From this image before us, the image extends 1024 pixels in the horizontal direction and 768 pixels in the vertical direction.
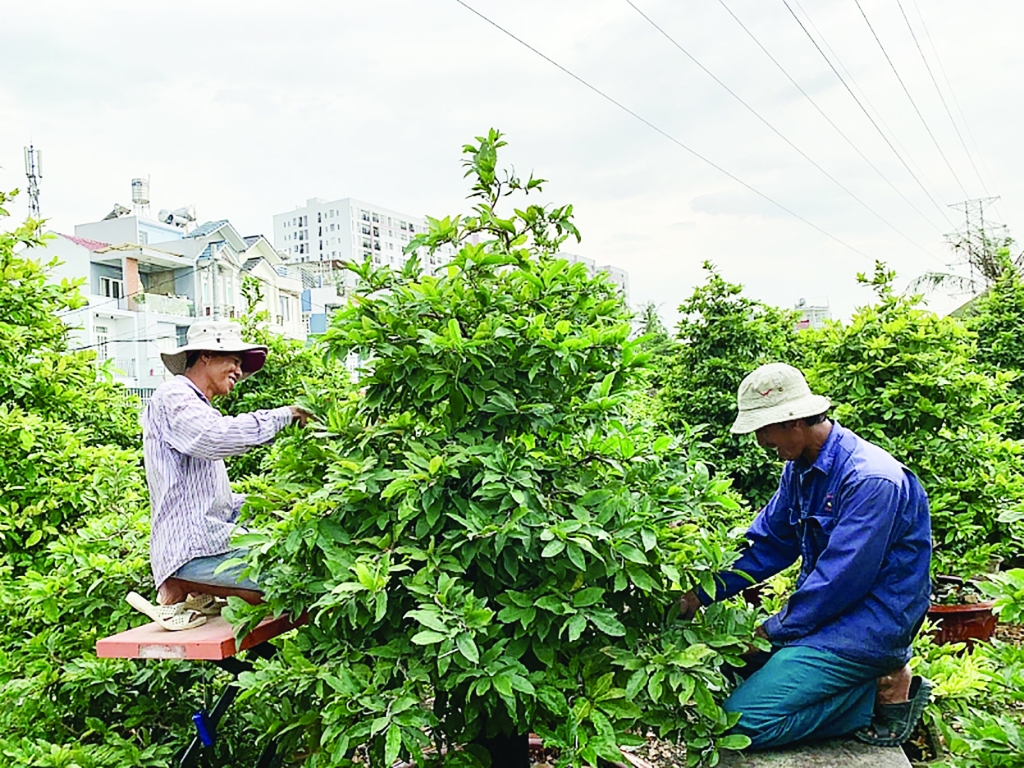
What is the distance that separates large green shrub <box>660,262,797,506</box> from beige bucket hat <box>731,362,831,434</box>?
3.31m

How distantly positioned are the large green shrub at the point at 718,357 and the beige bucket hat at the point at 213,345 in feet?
12.9

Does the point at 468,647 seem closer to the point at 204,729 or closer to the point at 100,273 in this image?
the point at 204,729

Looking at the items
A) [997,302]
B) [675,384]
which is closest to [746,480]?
[675,384]

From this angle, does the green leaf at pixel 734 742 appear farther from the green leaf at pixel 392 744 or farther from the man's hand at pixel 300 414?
the man's hand at pixel 300 414

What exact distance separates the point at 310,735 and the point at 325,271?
4189 centimetres

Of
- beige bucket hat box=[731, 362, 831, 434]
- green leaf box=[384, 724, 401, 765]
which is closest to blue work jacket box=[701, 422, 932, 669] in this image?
beige bucket hat box=[731, 362, 831, 434]

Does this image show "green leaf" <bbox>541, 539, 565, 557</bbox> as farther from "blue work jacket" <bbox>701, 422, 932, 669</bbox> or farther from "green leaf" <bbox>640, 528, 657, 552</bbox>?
"blue work jacket" <bbox>701, 422, 932, 669</bbox>

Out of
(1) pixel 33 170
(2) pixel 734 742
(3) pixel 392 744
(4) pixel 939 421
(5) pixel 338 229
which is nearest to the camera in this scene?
(3) pixel 392 744

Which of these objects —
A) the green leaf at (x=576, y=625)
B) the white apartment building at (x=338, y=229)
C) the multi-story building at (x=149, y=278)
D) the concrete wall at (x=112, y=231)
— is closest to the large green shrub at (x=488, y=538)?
the green leaf at (x=576, y=625)

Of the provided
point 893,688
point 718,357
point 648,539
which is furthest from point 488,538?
point 718,357

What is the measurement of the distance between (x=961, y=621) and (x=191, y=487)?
14.5 feet

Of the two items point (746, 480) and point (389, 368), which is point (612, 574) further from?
point (746, 480)

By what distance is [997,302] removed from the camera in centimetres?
974

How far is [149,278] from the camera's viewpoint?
29344 mm
